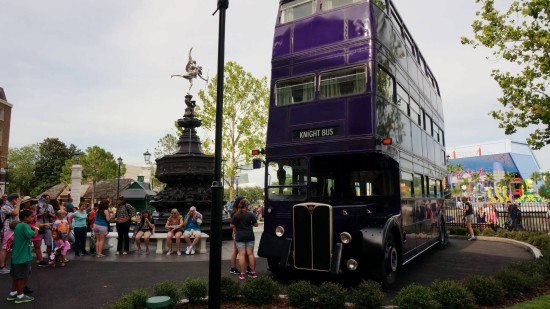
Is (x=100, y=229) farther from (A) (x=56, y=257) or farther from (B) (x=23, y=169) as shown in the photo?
(B) (x=23, y=169)

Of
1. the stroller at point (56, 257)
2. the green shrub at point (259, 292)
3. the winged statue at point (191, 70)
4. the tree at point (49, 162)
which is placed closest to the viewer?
the green shrub at point (259, 292)

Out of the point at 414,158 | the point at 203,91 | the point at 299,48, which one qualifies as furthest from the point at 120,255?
the point at 203,91

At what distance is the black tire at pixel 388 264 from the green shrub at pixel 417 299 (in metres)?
1.44

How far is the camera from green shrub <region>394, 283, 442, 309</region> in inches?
212

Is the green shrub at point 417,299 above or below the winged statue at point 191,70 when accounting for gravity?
below

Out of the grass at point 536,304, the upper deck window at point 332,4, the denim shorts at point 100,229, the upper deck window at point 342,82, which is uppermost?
the upper deck window at point 332,4

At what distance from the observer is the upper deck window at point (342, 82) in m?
7.82

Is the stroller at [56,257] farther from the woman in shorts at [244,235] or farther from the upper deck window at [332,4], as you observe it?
the upper deck window at [332,4]

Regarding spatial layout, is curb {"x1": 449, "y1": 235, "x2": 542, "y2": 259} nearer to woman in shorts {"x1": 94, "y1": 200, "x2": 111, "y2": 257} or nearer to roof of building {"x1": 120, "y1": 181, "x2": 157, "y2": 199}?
woman in shorts {"x1": 94, "y1": 200, "x2": 111, "y2": 257}

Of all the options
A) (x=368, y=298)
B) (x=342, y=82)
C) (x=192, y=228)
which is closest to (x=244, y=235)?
(x=368, y=298)

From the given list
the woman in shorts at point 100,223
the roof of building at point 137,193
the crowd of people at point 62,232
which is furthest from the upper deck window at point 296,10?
the roof of building at point 137,193

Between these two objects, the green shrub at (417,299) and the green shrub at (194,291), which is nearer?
the green shrub at (417,299)

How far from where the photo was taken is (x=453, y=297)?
18.9ft

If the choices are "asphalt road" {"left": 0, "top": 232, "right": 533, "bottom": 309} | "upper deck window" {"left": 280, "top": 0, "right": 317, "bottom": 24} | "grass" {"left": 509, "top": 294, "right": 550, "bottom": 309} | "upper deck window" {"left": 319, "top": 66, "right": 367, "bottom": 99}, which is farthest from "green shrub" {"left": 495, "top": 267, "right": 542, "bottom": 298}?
"upper deck window" {"left": 280, "top": 0, "right": 317, "bottom": 24}
